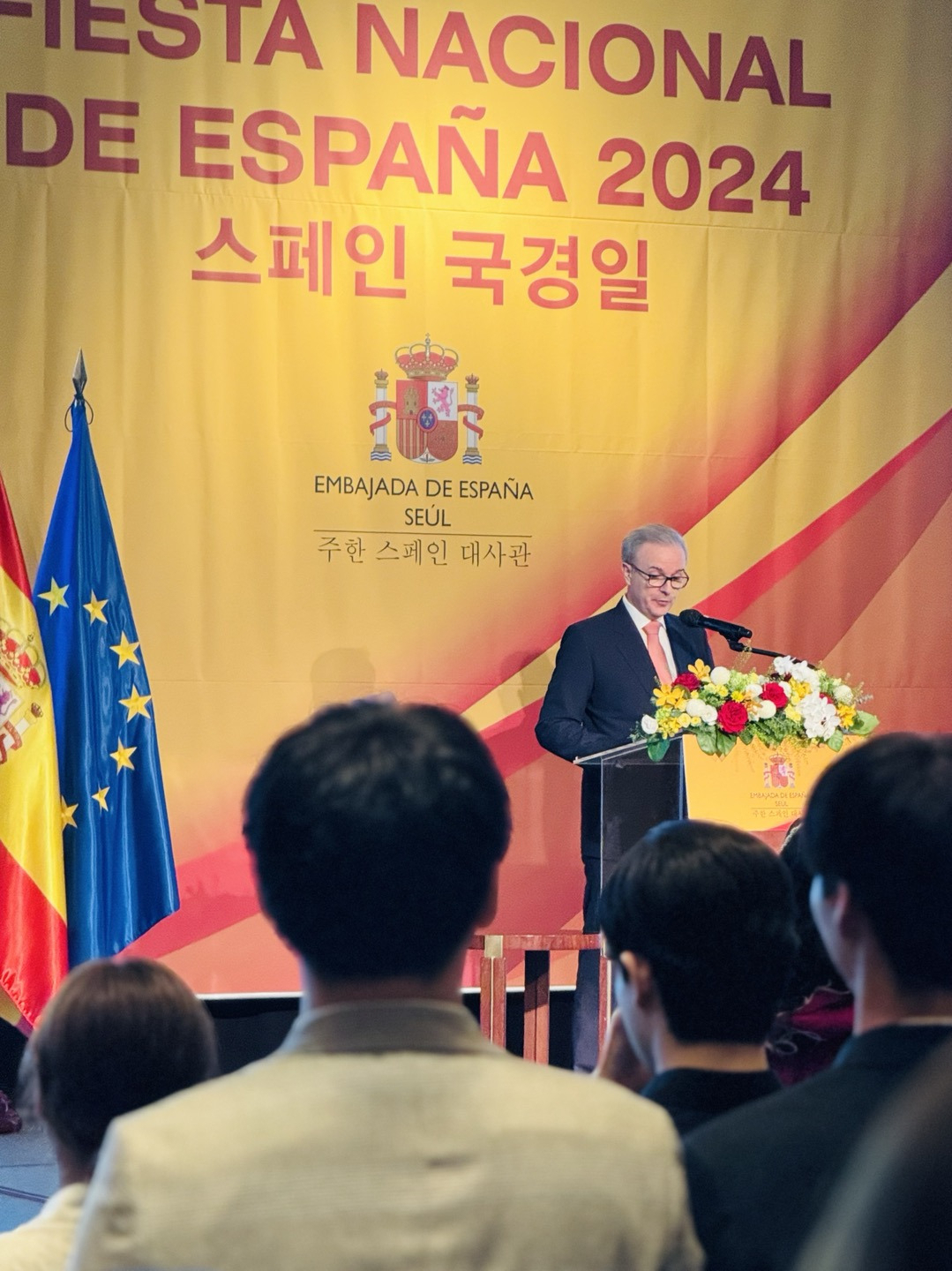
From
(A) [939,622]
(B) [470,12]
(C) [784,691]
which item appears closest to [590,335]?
(B) [470,12]

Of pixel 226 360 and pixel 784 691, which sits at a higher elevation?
pixel 226 360

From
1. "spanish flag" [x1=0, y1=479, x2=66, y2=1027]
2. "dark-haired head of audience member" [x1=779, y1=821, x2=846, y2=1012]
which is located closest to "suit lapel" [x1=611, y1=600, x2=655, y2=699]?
"spanish flag" [x1=0, y1=479, x2=66, y2=1027]

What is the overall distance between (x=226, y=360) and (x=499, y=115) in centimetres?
143

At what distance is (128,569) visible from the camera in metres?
5.58

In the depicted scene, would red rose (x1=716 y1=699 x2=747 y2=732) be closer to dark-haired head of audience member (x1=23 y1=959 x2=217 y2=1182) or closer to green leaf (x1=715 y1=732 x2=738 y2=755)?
green leaf (x1=715 y1=732 x2=738 y2=755)

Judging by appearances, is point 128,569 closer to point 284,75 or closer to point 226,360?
point 226,360

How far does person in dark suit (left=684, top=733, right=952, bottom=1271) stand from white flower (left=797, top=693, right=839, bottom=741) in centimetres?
292

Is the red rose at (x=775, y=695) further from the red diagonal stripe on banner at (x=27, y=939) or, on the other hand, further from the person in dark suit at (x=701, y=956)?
the person in dark suit at (x=701, y=956)

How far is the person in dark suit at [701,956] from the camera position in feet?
4.65

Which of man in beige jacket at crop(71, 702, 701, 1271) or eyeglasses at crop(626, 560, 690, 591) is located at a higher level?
eyeglasses at crop(626, 560, 690, 591)

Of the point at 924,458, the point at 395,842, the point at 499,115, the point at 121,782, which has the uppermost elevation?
the point at 499,115

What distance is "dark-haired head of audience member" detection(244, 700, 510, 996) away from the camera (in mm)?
1027

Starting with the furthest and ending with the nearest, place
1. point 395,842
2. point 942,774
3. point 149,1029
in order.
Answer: point 149,1029, point 942,774, point 395,842

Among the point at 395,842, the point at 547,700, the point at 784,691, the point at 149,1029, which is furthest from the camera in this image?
the point at 547,700
